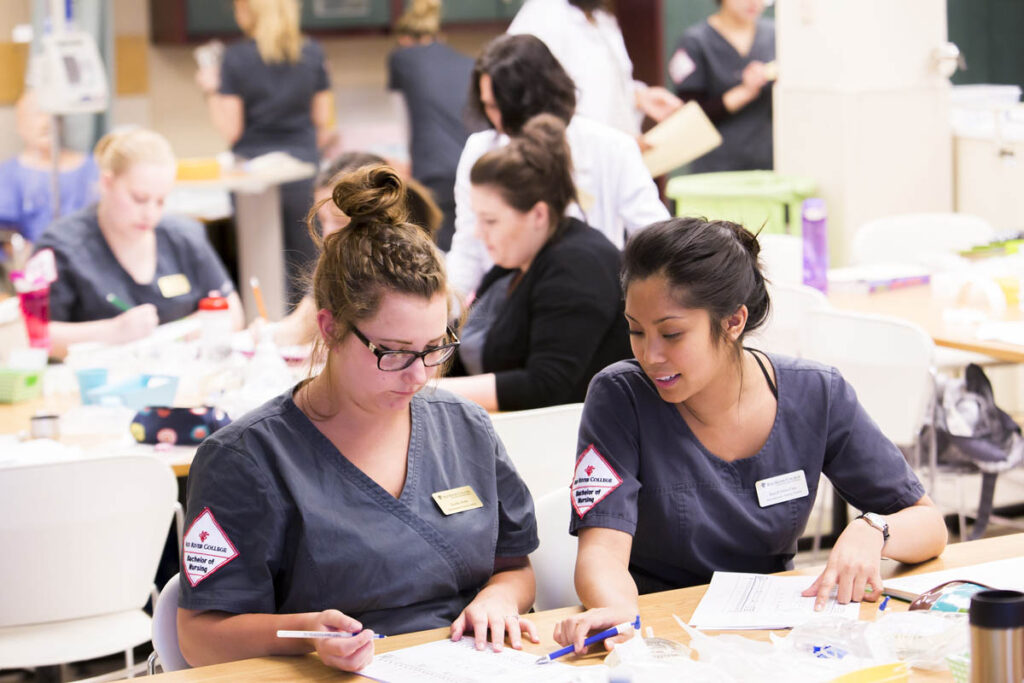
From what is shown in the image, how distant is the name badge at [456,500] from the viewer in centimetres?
193

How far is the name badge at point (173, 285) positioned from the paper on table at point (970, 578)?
2.74 m

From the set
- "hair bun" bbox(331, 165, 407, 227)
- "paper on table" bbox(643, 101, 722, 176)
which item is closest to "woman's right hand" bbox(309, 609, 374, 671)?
"hair bun" bbox(331, 165, 407, 227)

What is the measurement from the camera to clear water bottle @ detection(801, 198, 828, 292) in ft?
14.7

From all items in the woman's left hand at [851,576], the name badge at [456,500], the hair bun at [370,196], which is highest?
the hair bun at [370,196]

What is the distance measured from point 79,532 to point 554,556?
94 centimetres

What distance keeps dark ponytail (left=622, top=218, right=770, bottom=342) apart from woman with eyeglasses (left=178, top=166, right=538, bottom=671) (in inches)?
13.3

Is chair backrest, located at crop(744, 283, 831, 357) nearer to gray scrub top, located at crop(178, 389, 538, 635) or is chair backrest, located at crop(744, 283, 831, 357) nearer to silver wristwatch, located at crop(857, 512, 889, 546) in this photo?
silver wristwatch, located at crop(857, 512, 889, 546)

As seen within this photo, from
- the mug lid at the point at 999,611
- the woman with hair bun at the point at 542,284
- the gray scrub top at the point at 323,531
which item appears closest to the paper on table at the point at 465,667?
the gray scrub top at the point at 323,531

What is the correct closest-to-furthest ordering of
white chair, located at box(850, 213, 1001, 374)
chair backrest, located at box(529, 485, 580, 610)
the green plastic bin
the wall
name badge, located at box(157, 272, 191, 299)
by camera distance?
chair backrest, located at box(529, 485, 580, 610) < name badge, located at box(157, 272, 191, 299) < white chair, located at box(850, 213, 1001, 374) < the green plastic bin < the wall

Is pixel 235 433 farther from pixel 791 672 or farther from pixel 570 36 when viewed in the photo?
pixel 570 36

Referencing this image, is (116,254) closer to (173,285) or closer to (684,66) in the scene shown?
(173,285)

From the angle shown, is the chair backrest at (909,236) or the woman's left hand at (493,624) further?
the chair backrest at (909,236)

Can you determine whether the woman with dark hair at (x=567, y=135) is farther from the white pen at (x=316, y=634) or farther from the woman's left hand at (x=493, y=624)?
the white pen at (x=316, y=634)

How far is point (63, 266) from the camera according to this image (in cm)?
399
